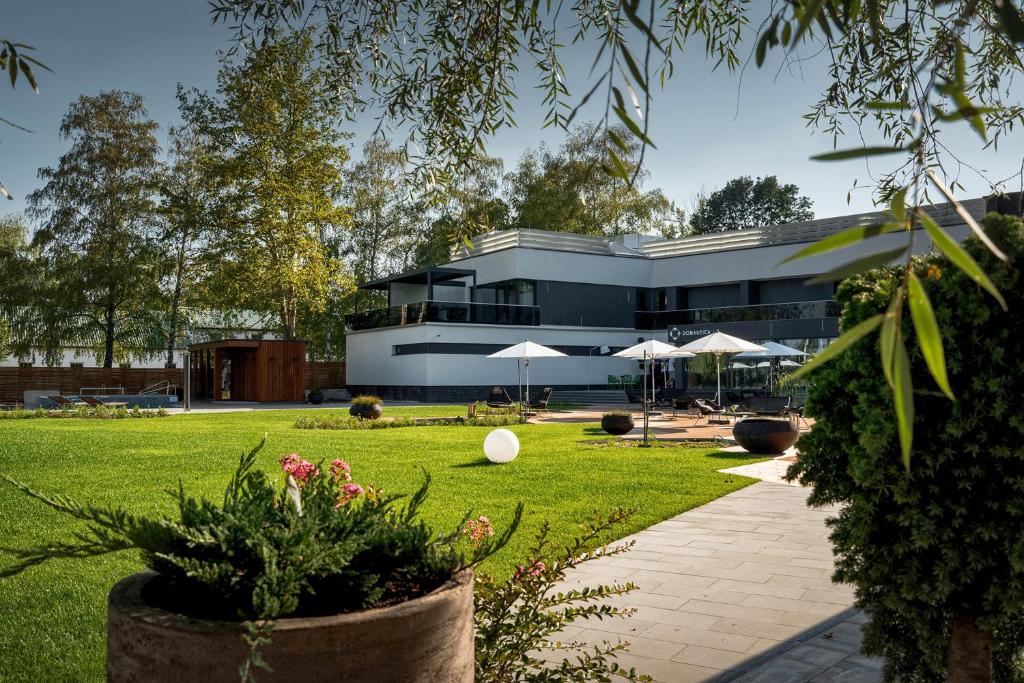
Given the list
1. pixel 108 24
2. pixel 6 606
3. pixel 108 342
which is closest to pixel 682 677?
pixel 6 606

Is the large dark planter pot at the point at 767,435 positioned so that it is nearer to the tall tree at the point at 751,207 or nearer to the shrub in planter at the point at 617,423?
the shrub in planter at the point at 617,423

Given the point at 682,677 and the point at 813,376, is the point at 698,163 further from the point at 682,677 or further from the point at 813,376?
the point at 682,677

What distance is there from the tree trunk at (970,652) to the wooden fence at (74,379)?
1555 inches

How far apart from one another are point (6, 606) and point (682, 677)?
13.3ft

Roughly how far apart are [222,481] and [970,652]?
349 inches

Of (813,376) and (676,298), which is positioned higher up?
(676,298)

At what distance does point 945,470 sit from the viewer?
2.72 metres

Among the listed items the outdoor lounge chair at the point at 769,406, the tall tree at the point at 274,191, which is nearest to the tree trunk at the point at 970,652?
the outdoor lounge chair at the point at 769,406

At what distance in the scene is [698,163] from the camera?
15.6 ft

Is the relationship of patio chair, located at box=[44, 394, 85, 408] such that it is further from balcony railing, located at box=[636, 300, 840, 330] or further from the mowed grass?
balcony railing, located at box=[636, 300, 840, 330]

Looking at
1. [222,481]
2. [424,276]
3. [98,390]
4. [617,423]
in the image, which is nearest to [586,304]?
[424,276]

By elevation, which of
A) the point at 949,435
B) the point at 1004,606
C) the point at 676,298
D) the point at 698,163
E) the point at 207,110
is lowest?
the point at 1004,606

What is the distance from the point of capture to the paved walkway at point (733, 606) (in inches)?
151

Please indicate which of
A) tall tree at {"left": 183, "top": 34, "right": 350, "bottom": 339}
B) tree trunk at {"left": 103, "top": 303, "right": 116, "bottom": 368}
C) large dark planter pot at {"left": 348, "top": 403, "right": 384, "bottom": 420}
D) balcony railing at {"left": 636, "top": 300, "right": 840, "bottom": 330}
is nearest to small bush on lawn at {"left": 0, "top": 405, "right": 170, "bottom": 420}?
large dark planter pot at {"left": 348, "top": 403, "right": 384, "bottom": 420}
